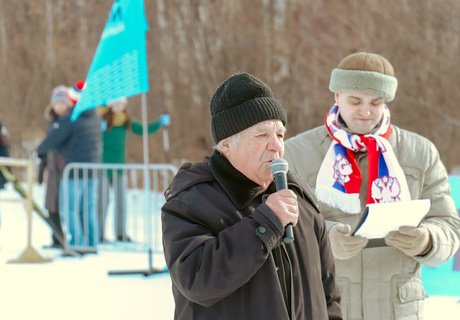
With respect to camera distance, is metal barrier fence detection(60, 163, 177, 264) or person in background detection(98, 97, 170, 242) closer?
metal barrier fence detection(60, 163, 177, 264)

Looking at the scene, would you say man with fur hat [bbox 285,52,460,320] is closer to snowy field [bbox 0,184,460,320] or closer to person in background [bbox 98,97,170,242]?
snowy field [bbox 0,184,460,320]

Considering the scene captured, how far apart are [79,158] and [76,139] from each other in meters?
0.25

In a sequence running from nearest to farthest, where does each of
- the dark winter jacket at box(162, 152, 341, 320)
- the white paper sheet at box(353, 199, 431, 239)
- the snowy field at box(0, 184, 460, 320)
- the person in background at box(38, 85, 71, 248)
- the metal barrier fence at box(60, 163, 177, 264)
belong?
the dark winter jacket at box(162, 152, 341, 320), the white paper sheet at box(353, 199, 431, 239), the snowy field at box(0, 184, 460, 320), the person in background at box(38, 85, 71, 248), the metal barrier fence at box(60, 163, 177, 264)

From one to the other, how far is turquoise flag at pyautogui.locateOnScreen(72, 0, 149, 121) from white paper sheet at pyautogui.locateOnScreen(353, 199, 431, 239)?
19.0ft

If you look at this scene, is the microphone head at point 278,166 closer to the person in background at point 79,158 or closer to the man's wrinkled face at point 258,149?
the man's wrinkled face at point 258,149

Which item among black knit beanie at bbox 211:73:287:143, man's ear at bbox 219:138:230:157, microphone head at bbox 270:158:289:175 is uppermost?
black knit beanie at bbox 211:73:287:143

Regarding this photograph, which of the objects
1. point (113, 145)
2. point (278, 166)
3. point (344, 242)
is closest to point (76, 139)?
point (113, 145)

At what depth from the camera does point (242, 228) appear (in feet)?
8.20

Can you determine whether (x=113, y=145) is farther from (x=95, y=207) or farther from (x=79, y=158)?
(x=95, y=207)

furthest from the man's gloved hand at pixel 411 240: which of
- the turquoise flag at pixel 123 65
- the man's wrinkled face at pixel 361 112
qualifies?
the turquoise flag at pixel 123 65

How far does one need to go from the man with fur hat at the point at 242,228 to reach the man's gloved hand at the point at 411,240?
2.54ft

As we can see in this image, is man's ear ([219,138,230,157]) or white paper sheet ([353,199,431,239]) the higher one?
man's ear ([219,138,230,157])

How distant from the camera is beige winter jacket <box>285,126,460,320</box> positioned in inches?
145

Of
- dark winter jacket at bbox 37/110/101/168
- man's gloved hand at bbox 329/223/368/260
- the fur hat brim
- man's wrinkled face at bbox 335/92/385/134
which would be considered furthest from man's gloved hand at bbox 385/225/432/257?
dark winter jacket at bbox 37/110/101/168
